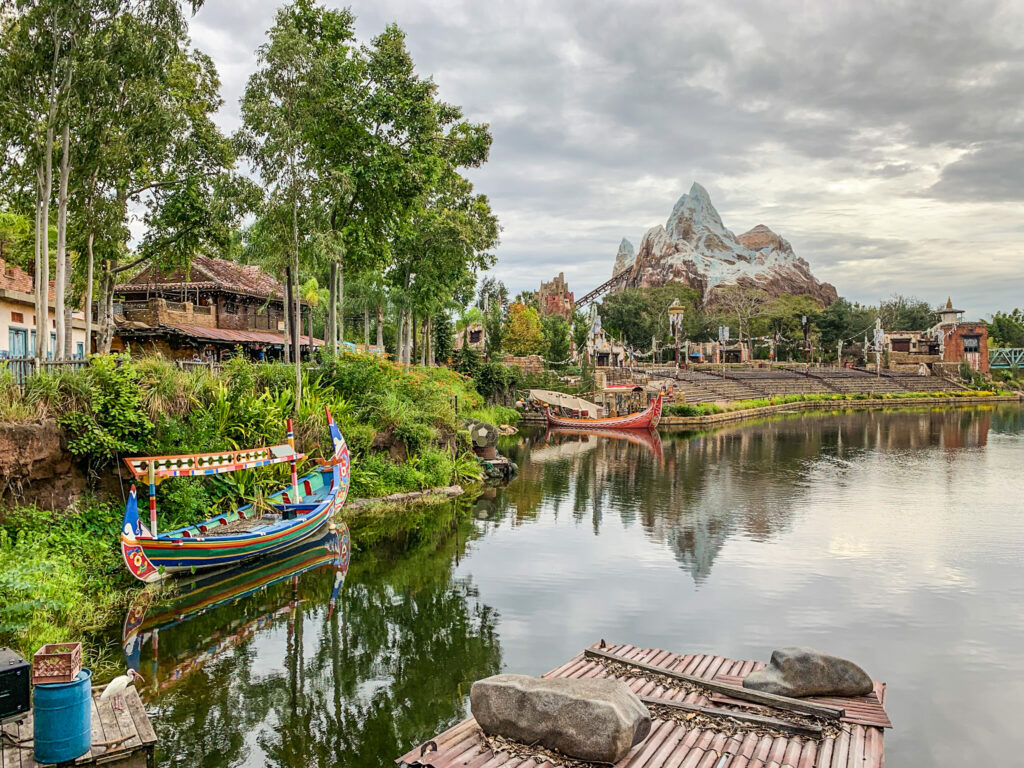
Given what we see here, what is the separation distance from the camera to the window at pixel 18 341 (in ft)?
76.1

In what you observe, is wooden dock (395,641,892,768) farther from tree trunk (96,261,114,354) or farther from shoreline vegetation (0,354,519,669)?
tree trunk (96,261,114,354)

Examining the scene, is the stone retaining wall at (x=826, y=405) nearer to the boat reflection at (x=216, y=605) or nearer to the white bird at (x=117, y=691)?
the boat reflection at (x=216, y=605)

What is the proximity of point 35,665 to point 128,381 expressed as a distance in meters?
9.97

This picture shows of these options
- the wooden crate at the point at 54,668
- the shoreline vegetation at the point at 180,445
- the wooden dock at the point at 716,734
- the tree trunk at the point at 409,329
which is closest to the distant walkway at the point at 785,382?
the tree trunk at the point at 409,329

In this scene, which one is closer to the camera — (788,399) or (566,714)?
(566,714)

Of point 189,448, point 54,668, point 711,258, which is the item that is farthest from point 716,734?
point 711,258

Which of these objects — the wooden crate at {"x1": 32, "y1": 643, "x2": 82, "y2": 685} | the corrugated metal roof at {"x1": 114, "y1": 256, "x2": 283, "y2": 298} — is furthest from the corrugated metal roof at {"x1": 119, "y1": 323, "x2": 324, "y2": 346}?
the wooden crate at {"x1": 32, "y1": 643, "x2": 82, "y2": 685}

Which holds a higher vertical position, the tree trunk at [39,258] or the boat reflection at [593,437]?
the tree trunk at [39,258]

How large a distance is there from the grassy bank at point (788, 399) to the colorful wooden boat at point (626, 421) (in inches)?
140

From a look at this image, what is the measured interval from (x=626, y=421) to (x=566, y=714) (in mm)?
40264

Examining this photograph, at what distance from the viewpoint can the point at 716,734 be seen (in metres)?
7.65

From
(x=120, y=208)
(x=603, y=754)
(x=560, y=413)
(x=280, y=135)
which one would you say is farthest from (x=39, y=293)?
(x=560, y=413)

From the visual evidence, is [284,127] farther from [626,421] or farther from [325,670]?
[626,421]

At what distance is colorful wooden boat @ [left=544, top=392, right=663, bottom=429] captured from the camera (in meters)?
46.8
